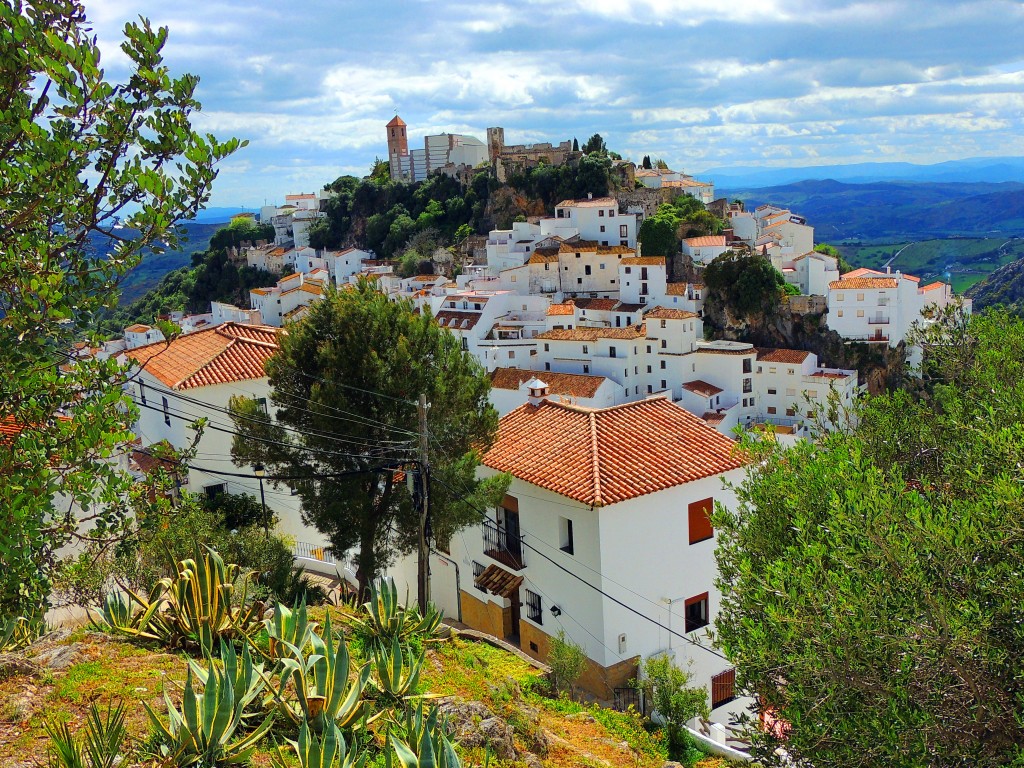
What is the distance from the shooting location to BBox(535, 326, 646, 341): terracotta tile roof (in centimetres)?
5356

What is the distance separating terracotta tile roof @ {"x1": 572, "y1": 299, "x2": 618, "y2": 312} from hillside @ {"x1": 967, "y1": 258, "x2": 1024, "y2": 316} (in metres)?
49.9

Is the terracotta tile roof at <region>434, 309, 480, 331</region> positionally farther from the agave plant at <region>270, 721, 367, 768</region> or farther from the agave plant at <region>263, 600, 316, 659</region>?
the agave plant at <region>270, 721, 367, 768</region>

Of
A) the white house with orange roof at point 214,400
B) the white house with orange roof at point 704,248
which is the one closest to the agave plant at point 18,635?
the white house with orange roof at point 214,400

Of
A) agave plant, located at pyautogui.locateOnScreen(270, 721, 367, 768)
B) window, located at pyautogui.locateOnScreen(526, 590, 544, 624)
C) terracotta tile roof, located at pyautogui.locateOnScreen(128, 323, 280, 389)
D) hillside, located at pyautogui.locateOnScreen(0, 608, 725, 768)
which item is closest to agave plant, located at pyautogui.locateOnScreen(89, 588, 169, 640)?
hillside, located at pyautogui.locateOnScreen(0, 608, 725, 768)

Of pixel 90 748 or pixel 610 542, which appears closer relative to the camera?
pixel 90 748

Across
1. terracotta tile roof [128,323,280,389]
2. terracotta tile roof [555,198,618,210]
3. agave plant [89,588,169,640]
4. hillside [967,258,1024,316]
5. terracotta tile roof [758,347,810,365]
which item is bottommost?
terracotta tile roof [758,347,810,365]

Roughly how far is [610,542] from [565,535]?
116cm

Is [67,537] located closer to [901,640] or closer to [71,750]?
[71,750]

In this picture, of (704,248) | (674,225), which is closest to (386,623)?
(704,248)

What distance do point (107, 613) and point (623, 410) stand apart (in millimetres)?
11567

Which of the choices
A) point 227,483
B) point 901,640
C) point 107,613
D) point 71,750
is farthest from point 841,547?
point 227,483

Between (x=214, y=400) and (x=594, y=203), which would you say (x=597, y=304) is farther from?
(x=214, y=400)

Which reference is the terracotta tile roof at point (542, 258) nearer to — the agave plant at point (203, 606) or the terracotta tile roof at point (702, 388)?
the terracotta tile roof at point (702, 388)

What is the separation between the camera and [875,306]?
2336 inches
